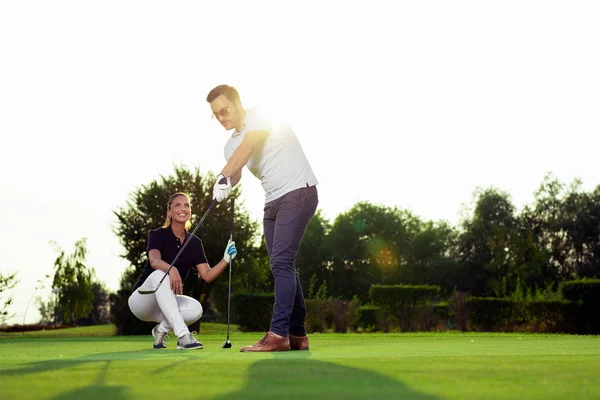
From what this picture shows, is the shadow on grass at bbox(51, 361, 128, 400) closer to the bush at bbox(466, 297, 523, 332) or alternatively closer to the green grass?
the green grass

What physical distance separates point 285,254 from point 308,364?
86.5 inches

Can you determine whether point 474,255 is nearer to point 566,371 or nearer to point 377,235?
point 377,235

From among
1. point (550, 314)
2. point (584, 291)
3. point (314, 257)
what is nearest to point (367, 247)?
point (314, 257)

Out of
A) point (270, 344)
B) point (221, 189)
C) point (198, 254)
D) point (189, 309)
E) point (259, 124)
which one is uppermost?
point (259, 124)

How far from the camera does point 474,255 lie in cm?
6075

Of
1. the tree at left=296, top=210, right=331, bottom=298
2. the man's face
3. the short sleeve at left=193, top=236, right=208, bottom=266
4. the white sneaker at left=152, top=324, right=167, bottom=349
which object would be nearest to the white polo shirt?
the man's face

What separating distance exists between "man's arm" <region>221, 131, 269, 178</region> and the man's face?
1.20ft

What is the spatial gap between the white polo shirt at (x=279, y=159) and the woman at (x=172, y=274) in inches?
36.1

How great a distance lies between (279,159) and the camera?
6965 mm

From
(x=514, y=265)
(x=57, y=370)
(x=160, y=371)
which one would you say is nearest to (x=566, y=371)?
(x=160, y=371)

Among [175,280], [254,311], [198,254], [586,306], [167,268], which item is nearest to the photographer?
[175,280]

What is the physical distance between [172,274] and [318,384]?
433 cm

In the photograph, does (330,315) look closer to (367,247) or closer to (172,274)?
(172,274)

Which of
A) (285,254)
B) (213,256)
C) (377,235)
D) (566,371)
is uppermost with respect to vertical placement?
(377,235)
